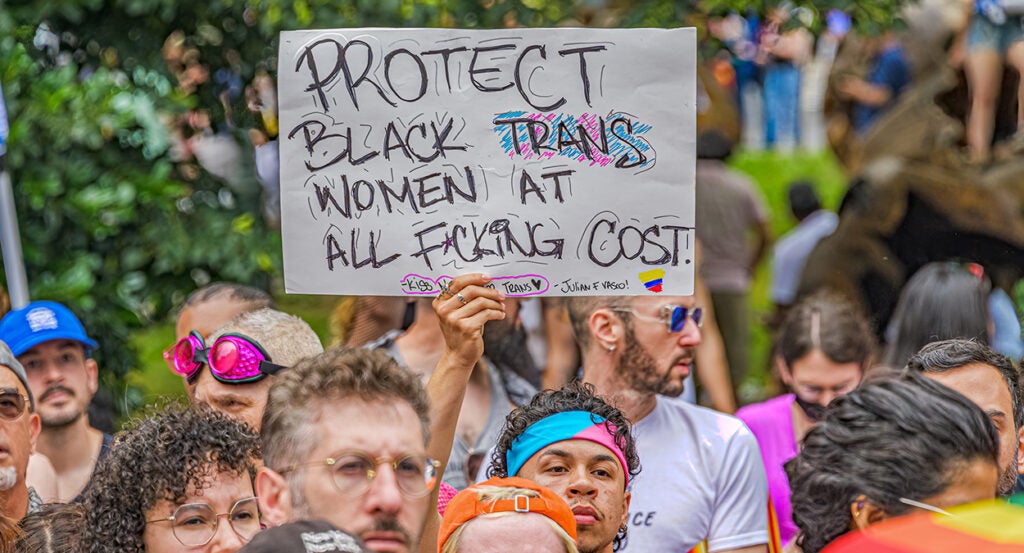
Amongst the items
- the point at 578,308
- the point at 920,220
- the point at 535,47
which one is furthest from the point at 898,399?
the point at 920,220

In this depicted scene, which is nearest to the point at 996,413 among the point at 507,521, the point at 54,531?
the point at 507,521

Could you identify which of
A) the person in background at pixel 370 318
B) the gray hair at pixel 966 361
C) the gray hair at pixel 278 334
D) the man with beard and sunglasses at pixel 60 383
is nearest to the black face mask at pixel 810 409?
the gray hair at pixel 966 361

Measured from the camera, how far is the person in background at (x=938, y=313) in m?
5.44

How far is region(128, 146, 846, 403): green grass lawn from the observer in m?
8.00

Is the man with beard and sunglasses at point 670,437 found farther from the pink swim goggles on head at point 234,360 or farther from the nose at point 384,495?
the nose at point 384,495

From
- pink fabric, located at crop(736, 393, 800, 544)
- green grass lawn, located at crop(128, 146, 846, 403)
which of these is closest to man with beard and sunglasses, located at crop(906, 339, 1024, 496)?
pink fabric, located at crop(736, 393, 800, 544)

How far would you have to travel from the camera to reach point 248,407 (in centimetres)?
440

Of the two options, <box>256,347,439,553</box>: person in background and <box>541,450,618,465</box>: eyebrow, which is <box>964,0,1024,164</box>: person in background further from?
<box>256,347,439,553</box>: person in background

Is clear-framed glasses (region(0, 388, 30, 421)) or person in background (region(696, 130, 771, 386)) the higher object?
person in background (region(696, 130, 771, 386))

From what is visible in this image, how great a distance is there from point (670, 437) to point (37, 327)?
2341 mm

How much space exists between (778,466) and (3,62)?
377 cm

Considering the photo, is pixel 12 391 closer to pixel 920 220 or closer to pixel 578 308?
pixel 578 308

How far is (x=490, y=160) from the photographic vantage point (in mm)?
4230

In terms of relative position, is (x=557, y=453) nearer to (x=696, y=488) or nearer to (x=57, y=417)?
(x=696, y=488)
